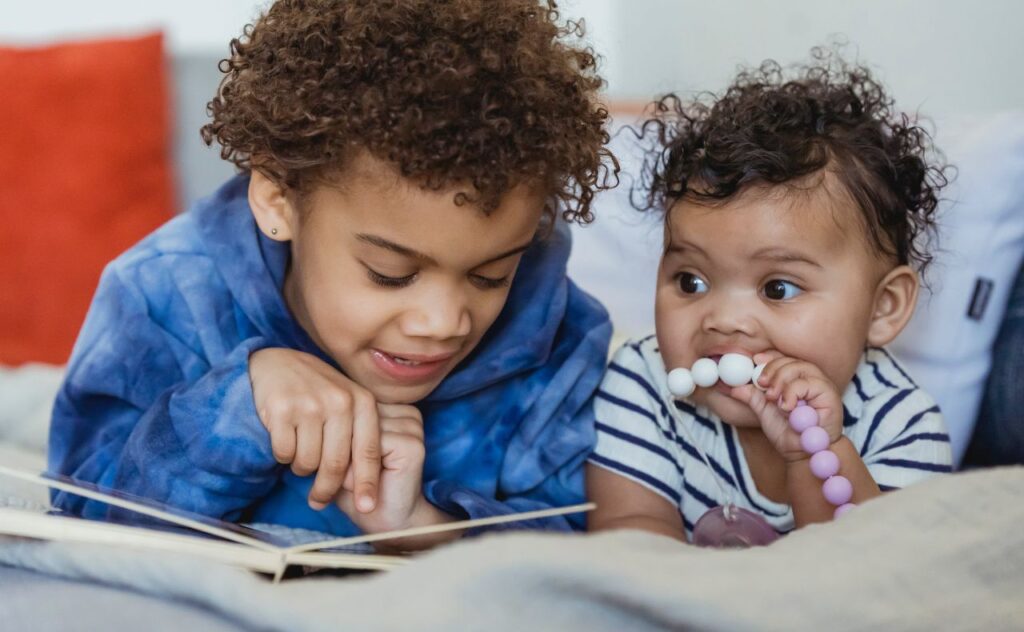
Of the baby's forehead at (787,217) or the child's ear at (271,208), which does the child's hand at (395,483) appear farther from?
the baby's forehead at (787,217)

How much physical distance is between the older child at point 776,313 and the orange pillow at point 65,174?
1.03 metres

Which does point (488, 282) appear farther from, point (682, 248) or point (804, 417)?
point (804, 417)

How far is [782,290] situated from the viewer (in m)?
1.02

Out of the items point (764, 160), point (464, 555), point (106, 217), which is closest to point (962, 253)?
point (764, 160)

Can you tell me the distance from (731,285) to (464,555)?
533mm

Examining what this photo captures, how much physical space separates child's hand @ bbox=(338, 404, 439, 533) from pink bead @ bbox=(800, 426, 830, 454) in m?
0.36

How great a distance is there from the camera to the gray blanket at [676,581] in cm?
56

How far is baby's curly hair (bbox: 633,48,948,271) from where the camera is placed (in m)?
1.02

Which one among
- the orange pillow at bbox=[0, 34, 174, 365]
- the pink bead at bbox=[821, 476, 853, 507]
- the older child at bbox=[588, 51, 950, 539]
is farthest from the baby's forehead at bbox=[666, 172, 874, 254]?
→ the orange pillow at bbox=[0, 34, 174, 365]

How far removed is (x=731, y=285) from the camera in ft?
3.38

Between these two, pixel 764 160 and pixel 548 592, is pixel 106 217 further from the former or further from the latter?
pixel 548 592

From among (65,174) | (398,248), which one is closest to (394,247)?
(398,248)

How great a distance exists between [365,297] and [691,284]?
34cm

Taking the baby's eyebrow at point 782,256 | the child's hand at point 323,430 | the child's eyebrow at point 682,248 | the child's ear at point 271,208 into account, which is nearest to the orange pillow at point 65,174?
the child's ear at point 271,208
